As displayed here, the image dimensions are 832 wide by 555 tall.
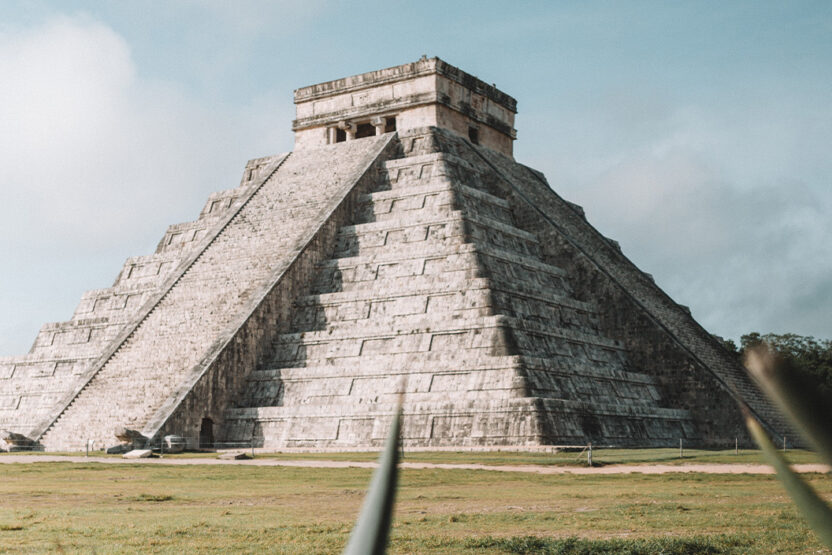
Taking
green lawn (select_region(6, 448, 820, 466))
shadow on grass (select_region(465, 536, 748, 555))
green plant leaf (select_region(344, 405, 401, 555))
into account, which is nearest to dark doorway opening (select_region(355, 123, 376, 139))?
green lawn (select_region(6, 448, 820, 466))

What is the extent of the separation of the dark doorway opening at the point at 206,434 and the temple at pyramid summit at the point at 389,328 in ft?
0.13

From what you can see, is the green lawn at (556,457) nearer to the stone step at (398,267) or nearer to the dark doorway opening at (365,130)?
the stone step at (398,267)

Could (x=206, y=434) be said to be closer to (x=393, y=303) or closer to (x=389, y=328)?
(x=389, y=328)

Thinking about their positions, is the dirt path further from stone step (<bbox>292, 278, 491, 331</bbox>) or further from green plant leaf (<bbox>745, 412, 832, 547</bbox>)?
green plant leaf (<bbox>745, 412, 832, 547</bbox>)

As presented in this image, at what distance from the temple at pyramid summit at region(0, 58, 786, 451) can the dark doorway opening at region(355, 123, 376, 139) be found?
1586 mm

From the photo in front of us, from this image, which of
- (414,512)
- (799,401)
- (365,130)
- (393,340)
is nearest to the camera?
(799,401)

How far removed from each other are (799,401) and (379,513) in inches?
14.8

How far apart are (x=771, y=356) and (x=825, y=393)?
0.05 m

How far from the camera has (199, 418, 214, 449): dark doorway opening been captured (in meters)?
22.6

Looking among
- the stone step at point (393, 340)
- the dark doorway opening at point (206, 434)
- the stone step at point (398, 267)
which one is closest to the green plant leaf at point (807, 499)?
the stone step at point (393, 340)

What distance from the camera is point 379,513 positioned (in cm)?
90

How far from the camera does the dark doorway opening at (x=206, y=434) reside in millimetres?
22578

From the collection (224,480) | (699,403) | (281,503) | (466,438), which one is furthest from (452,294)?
(281,503)

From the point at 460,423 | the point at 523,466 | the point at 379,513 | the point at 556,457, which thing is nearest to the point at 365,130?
the point at 460,423
